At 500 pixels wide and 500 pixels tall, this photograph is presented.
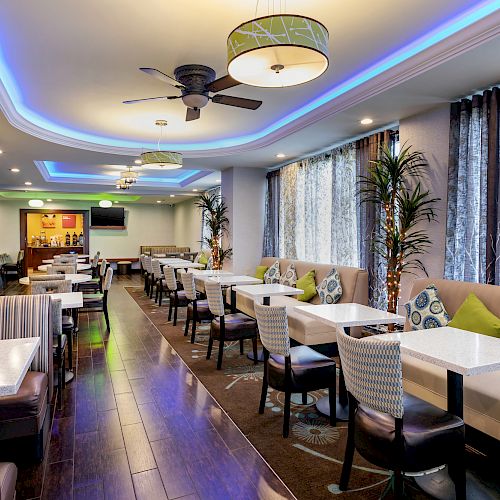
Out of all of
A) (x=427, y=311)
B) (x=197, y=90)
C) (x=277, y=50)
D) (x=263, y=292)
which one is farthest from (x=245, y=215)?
(x=277, y=50)

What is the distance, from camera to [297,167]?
730 cm

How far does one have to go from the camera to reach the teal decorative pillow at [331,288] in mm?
5309

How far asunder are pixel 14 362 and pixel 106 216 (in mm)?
13503

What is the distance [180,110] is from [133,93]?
793 millimetres

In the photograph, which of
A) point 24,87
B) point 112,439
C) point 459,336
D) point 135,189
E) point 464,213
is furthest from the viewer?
point 135,189

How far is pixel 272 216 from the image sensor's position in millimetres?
8000

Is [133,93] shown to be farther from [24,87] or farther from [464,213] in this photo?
[464,213]

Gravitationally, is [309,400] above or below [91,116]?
below

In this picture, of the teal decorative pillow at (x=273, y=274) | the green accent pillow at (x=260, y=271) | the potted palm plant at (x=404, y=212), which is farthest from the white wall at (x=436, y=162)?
the green accent pillow at (x=260, y=271)

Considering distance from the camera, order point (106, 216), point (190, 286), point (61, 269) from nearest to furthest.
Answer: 1. point (190, 286)
2. point (61, 269)
3. point (106, 216)

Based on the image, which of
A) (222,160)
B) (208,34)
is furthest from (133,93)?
(222,160)

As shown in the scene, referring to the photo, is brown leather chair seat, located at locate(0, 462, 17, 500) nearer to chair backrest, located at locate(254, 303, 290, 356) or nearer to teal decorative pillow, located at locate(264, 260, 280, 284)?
chair backrest, located at locate(254, 303, 290, 356)

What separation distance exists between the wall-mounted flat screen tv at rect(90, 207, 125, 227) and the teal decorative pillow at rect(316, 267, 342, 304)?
433 inches

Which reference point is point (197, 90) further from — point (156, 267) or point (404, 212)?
point (156, 267)
